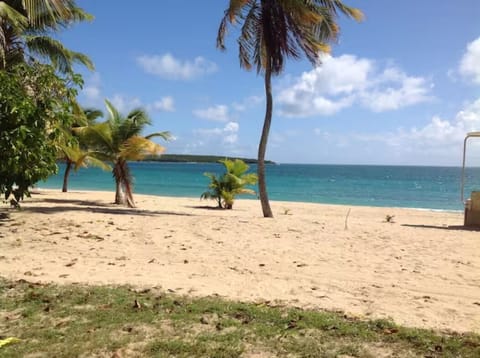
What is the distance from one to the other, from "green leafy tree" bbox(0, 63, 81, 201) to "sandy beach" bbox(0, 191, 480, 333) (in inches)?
52.1

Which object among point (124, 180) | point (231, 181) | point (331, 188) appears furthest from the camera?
point (331, 188)

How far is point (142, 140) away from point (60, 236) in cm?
682

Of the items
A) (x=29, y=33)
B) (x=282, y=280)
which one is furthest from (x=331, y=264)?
(x=29, y=33)

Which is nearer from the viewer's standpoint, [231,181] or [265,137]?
[265,137]

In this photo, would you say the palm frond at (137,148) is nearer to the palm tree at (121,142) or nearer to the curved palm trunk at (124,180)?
the palm tree at (121,142)

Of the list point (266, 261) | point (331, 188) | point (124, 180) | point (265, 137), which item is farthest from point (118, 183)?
point (331, 188)

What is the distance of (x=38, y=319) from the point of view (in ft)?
12.6

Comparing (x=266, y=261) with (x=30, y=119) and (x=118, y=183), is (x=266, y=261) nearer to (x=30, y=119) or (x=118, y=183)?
(x=30, y=119)

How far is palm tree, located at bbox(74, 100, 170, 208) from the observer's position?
46.3 feet

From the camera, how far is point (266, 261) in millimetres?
6645

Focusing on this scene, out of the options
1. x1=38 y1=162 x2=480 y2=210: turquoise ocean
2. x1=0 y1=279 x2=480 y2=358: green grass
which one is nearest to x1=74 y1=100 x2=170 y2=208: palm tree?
x1=38 y1=162 x2=480 y2=210: turquoise ocean

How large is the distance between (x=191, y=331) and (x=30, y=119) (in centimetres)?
418

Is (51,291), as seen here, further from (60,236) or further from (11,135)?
(60,236)

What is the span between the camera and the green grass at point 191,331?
10.6 feet
